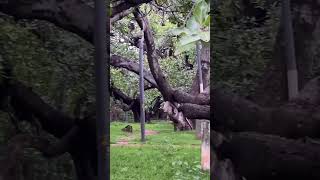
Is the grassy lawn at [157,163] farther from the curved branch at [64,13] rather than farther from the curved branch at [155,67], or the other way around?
the curved branch at [64,13]

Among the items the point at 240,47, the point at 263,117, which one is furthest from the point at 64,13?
the point at 263,117

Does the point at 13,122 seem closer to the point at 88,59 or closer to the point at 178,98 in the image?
the point at 88,59

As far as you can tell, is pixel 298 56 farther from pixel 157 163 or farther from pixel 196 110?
pixel 157 163

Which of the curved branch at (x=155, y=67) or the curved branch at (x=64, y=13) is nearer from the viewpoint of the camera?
the curved branch at (x=64, y=13)

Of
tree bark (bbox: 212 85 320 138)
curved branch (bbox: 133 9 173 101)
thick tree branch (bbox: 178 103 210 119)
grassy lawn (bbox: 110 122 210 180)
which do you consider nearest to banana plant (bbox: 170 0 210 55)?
tree bark (bbox: 212 85 320 138)

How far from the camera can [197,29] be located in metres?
1.79

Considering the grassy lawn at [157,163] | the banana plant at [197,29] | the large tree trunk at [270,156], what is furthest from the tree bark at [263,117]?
the grassy lawn at [157,163]

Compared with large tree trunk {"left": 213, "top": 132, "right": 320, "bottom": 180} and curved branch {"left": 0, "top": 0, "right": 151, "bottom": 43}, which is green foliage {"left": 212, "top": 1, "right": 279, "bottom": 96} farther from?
curved branch {"left": 0, "top": 0, "right": 151, "bottom": 43}

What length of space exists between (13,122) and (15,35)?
310 mm

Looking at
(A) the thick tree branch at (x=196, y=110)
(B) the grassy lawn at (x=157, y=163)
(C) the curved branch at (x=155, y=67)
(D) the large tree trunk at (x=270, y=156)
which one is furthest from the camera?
(B) the grassy lawn at (x=157, y=163)

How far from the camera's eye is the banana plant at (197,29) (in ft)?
5.77

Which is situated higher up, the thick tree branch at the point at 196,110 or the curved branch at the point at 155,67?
the curved branch at the point at 155,67

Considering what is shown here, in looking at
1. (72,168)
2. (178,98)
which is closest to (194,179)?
(178,98)

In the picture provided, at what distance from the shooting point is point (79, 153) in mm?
1746
